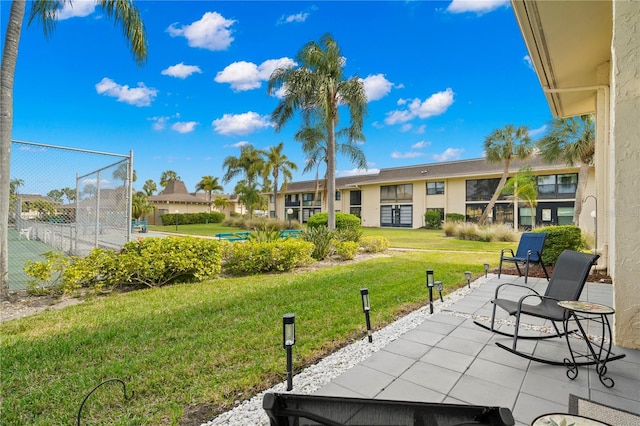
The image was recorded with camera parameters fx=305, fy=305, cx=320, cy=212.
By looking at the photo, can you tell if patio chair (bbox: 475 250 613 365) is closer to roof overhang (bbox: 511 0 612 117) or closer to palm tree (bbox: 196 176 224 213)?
roof overhang (bbox: 511 0 612 117)

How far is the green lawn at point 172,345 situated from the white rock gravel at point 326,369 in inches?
4.4

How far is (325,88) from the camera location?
11.8m

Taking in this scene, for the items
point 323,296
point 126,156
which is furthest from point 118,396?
point 126,156

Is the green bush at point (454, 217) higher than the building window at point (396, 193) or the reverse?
the reverse

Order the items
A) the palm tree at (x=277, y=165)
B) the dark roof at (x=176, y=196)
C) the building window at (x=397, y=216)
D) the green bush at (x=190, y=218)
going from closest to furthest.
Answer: the building window at (x=397, y=216) < the palm tree at (x=277, y=165) < the green bush at (x=190, y=218) < the dark roof at (x=176, y=196)

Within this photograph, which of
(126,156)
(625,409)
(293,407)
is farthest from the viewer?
(126,156)

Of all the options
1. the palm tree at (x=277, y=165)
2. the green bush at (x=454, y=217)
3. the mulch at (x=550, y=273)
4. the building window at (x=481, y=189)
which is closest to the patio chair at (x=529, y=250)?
the mulch at (x=550, y=273)

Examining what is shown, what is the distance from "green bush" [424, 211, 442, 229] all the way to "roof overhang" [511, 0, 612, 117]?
65.9ft

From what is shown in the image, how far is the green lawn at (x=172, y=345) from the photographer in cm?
222

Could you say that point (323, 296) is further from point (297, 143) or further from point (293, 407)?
point (297, 143)

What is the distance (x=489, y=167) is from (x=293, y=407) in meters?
28.4

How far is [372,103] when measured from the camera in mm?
13703

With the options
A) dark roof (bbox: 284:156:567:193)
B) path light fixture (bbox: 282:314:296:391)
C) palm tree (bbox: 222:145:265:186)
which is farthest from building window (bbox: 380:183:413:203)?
path light fixture (bbox: 282:314:296:391)

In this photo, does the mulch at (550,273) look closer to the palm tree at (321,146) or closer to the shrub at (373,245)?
the shrub at (373,245)
